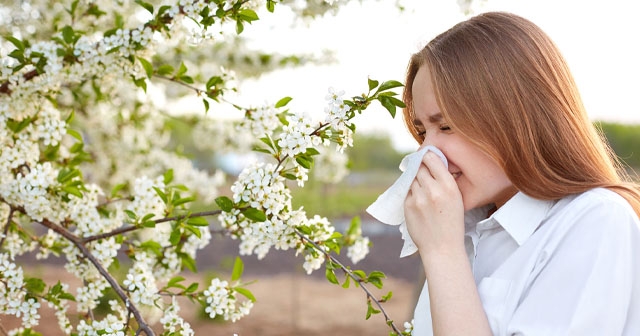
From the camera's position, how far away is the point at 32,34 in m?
3.12

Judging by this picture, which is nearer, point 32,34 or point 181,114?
point 32,34

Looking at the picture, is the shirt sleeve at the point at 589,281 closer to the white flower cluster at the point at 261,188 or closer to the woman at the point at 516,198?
the woman at the point at 516,198

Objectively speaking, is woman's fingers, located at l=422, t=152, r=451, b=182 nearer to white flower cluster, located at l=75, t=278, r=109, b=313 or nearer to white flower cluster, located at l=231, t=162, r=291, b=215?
white flower cluster, located at l=231, t=162, r=291, b=215

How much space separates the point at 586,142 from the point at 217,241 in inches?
381

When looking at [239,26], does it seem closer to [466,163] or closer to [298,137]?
[298,137]

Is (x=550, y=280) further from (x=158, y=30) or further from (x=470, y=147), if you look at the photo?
(x=158, y=30)

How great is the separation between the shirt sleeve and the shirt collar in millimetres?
109

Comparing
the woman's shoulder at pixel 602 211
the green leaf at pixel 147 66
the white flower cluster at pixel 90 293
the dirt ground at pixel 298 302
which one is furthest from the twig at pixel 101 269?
the dirt ground at pixel 298 302

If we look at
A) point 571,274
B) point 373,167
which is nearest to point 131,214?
point 571,274

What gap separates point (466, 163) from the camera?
1.45 meters

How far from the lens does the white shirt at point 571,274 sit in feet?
3.91

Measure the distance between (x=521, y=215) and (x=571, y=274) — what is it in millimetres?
209

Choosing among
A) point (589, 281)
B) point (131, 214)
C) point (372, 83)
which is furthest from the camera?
point (131, 214)

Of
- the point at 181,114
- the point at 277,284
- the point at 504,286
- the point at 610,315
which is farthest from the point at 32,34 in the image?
the point at 277,284
